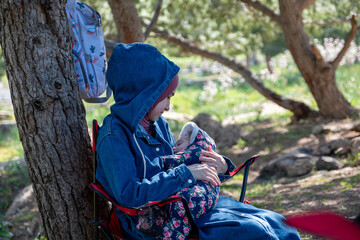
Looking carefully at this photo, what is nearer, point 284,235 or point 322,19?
point 284,235

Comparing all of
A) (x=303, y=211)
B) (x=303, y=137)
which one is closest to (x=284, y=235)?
(x=303, y=211)

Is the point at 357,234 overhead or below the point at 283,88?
overhead

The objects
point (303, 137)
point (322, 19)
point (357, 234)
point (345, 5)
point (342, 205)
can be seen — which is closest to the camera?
point (357, 234)

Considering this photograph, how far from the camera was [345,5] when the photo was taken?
7715mm

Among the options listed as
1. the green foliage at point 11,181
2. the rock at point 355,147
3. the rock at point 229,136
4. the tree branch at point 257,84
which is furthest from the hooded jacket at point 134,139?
the tree branch at point 257,84

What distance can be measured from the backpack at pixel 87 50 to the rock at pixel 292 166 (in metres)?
2.99

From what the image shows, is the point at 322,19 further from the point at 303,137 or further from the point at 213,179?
the point at 213,179

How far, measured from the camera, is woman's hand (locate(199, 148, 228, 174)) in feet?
7.08

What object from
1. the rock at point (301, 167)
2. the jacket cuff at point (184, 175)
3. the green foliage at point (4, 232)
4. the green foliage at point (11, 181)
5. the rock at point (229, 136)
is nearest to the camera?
the jacket cuff at point (184, 175)

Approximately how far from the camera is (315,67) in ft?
23.2

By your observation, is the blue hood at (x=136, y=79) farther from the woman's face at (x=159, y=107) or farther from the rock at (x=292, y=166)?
the rock at (x=292, y=166)

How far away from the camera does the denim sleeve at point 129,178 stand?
1872 millimetres

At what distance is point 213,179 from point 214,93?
996 centimetres

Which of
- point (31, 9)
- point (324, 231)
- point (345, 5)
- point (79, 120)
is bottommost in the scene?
point (79, 120)
